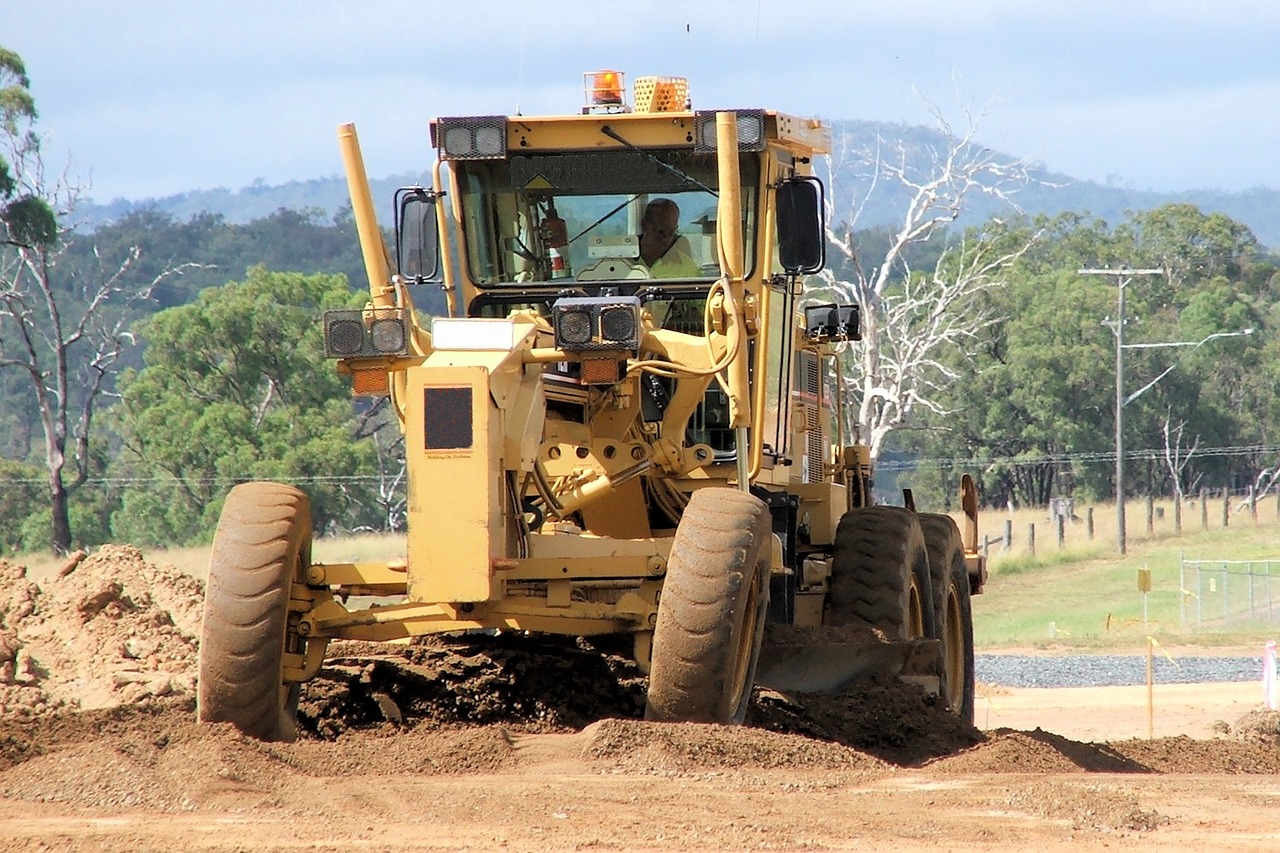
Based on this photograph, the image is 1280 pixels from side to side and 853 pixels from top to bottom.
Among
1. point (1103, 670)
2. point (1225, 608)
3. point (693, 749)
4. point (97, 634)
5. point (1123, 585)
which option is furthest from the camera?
point (1123, 585)

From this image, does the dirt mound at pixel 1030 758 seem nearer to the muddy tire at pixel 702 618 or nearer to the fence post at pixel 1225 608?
the muddy tire at pixel 702 618

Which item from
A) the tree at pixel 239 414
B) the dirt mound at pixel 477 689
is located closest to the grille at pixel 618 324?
the dirt mound at pixel 477 689

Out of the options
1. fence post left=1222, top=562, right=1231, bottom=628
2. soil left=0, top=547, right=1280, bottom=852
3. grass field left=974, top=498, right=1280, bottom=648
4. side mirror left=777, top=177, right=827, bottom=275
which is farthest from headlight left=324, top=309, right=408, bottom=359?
fence post left=1222, top=562, right=1231, bottom=628

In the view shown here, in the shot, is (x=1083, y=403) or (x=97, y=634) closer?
(x=97, y=634)

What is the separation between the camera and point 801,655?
1108 cm

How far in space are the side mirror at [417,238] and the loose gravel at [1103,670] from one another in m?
17.3

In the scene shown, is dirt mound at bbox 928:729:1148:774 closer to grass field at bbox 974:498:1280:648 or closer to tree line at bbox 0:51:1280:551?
tree line at bbox 0:51:1280:551

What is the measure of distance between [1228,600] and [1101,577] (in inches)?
352

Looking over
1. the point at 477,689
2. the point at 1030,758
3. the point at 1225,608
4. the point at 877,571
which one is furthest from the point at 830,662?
the point at 1225,608

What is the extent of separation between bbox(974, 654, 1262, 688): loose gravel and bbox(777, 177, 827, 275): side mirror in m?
17.2

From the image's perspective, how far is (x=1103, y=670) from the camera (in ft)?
100

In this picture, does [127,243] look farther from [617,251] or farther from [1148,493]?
[617,251]

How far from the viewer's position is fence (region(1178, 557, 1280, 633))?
37625 millimetres

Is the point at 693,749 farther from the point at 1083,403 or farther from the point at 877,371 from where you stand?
the point at 1083,403
